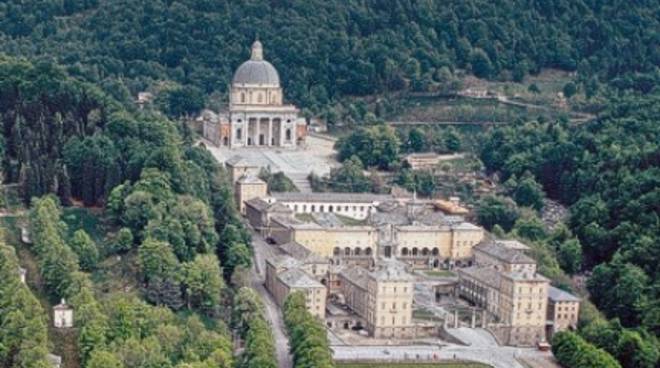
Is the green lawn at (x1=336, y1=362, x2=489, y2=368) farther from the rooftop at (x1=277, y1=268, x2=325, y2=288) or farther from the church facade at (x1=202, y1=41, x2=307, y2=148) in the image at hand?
the church facade at (x1=202, y1=41, x2=307, y2=148)

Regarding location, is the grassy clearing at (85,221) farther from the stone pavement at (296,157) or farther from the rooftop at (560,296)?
the rooftop at (560,296)

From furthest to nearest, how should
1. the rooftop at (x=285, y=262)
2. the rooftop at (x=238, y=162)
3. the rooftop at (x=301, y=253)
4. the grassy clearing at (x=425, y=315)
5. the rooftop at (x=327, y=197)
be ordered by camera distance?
the rooftop at (x=238, y=162), the rooftop at (x=327, y=197), the rooftop at (x=301, y=253), the rooftop at (x=285, y=262), the grassy clearing at (x=425, y=315)

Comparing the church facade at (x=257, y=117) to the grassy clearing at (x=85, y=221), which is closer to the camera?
the grassy clearing at (x=85, y=221)

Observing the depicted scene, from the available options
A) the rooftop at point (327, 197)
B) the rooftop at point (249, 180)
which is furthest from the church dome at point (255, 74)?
the rooftop at point (327, 197)

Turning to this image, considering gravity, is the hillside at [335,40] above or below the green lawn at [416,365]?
above

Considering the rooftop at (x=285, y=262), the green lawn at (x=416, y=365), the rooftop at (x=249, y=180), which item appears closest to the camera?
the green lawn at (x=416, y=365)

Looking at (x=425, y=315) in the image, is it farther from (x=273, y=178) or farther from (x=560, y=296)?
(x=273, y=178)

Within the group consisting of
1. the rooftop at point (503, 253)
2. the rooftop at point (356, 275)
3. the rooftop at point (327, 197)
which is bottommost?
the rooftop at point (356, 275)
